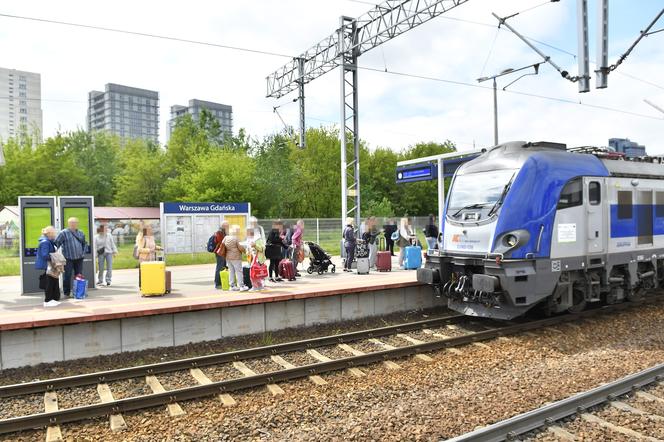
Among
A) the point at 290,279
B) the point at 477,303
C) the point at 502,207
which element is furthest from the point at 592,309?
the point at 290,279

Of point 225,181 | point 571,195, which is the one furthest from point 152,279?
point 225,181

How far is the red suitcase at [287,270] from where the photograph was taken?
1338cm

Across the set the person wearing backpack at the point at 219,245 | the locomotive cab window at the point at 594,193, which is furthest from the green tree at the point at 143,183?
the locomotive cab window at the point at 594,193

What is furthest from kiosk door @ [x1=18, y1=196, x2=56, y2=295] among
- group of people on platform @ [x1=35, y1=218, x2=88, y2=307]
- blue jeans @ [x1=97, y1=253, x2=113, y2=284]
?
blue jeans @ [x1=97, y1=253, x2=113, y2=284]

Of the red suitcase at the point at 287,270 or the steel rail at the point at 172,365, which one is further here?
the red suitcase at the point at 287,270

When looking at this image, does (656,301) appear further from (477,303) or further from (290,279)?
(290,279)

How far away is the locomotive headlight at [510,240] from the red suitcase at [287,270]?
19.6 feet

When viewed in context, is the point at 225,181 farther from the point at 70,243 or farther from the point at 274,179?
the point at 70,243

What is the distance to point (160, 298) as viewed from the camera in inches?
423

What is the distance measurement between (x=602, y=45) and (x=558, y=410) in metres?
7.43

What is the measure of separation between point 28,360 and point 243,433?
15.0 feet

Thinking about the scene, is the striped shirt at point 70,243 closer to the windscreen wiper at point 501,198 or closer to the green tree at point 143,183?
the windscreen wiper at point 501,198

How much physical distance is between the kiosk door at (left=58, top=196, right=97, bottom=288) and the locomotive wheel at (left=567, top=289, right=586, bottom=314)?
35.0ft

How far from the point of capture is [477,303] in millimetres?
9797
